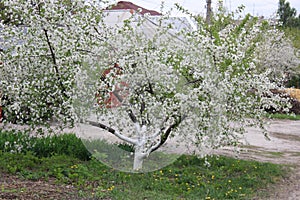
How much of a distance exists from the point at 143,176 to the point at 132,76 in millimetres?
1487

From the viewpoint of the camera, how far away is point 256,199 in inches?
239

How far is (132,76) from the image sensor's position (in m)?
Answer: 6.03

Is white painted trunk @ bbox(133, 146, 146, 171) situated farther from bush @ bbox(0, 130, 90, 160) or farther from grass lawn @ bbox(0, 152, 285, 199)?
bush @ bbox(0, 130, 90, 160)

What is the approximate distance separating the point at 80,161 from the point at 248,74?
2850 mm

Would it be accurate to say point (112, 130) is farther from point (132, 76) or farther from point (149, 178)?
point (132, 76)

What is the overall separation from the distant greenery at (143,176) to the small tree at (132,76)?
0.49 m

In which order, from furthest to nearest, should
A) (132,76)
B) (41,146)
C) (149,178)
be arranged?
(41,146) → (149,178) → (132,76)

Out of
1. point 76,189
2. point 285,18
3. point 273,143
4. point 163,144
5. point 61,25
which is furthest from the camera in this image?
point 285,18

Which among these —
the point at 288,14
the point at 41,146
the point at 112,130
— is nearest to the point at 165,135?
the point at 112,130

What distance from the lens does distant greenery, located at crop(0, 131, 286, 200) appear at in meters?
5.85

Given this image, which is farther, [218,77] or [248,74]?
[248,74]

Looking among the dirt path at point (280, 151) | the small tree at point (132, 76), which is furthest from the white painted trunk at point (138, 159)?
the dirt path at point (280, 151)

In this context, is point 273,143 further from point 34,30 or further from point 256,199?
point 34,30

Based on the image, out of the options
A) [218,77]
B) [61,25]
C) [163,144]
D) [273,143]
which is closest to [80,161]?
[163,144]
